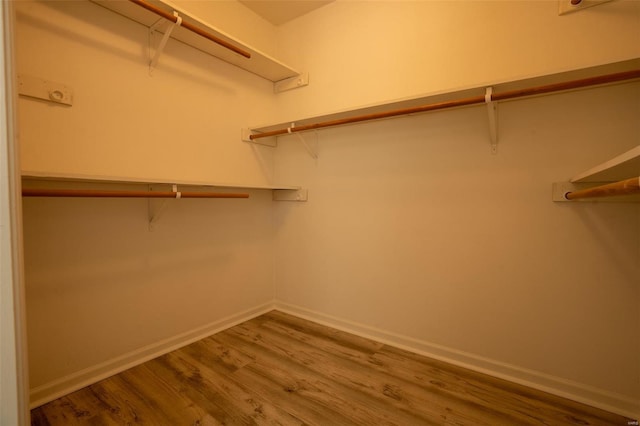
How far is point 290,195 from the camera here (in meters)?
2.40

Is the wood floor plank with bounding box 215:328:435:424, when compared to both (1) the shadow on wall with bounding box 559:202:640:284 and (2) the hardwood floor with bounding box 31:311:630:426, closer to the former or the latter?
(2) the hardwood floor with bounding box 31:311:630:426

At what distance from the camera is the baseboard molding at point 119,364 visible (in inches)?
54.2

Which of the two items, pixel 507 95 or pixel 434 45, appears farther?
pixel 434 45

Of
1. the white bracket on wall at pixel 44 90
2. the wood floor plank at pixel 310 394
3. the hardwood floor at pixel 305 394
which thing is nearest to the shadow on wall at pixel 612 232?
the hardwood floor at pixel 305 394

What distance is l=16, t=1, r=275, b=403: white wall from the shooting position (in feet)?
4.44

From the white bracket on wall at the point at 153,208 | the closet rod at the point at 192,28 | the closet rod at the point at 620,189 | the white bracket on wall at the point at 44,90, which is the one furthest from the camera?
the white bracket on wall at the point at 153,208

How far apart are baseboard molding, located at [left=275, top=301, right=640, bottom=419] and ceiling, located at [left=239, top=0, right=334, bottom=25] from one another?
2.27m

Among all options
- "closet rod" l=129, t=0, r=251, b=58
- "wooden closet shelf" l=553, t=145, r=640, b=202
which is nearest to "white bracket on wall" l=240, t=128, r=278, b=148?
"closet rod" l=129, t=0, r=251, b=58

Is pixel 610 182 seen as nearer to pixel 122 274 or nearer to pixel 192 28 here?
pixel 192 28

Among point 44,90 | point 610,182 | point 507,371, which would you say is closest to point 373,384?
point 507,371

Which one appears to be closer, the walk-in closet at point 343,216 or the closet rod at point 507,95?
the closet rod at point 507,95

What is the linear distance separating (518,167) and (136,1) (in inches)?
76.9

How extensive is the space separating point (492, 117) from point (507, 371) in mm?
1298

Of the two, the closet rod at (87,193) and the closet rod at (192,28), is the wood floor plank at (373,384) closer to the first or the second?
the closet rod at (87,193)
